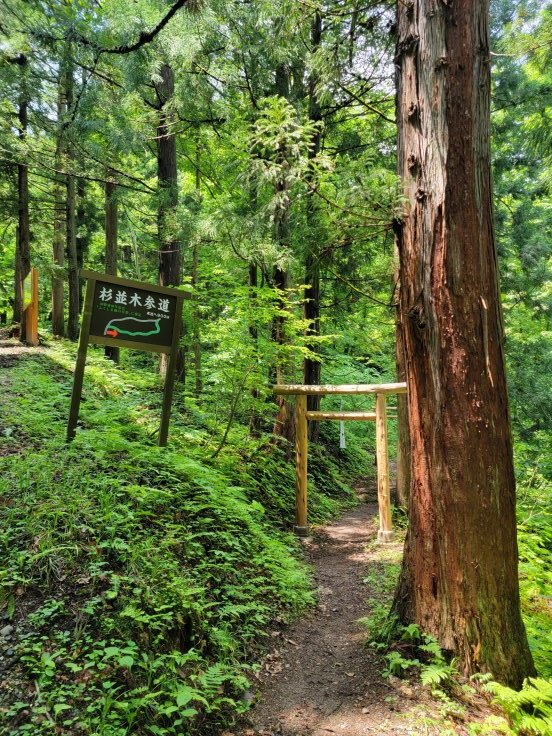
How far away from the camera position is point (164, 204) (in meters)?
8.42

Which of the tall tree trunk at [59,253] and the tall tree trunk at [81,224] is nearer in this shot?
the tall tree trunk at [59,253]

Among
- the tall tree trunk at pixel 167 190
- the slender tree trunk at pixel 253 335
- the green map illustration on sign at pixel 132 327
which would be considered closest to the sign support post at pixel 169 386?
the green map illustration on sign at pixel 132 327

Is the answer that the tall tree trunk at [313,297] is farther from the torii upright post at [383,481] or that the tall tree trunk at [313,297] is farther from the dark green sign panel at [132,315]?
the dark green sign panel at [132,315]

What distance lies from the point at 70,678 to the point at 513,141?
1080 centimetres

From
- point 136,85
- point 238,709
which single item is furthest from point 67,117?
point 238,709

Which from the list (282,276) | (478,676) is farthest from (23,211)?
(478,676)

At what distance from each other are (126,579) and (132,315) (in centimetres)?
283

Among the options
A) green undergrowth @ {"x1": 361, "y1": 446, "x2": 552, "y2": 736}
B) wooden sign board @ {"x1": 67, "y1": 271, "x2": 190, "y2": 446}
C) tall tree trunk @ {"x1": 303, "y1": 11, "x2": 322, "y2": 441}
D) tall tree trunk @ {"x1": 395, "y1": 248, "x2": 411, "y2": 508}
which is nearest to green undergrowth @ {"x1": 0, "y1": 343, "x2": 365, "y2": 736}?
wooden sign board @ {"x1": 67, "y1": 271, "x2": 190, "y2": 446}

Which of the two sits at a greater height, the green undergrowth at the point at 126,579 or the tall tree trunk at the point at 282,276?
the tall tree trunk at the point at 282,276

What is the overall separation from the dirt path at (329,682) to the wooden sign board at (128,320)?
2.56 m

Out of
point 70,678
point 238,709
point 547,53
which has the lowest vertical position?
point 238,709

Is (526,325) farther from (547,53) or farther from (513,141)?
(547,53)

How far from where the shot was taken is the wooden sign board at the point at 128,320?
4676mm

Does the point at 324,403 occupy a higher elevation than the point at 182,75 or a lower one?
lower
